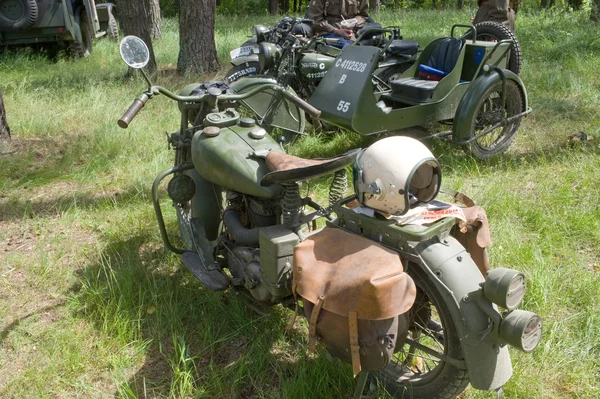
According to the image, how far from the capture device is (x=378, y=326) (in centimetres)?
199

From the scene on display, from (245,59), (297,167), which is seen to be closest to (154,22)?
(245,59)

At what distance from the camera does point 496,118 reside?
5.11 m

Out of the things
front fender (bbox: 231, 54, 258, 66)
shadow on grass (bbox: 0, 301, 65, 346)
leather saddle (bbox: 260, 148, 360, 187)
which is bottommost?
shadow on grass (bbox: 0, 301, 65, 346)

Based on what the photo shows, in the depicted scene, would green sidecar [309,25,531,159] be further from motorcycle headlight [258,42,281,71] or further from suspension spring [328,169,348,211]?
suspension spring [328,169,348,211]

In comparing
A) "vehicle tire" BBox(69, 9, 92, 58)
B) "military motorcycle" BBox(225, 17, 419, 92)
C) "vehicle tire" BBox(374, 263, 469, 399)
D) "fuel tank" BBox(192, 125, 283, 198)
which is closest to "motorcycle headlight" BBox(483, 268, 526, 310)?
"vehicle tire" BBox(374, 263, 469, 399)

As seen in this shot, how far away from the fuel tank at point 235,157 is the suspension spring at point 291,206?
2.9 inches

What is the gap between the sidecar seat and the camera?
4961mm

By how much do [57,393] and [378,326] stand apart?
158cm

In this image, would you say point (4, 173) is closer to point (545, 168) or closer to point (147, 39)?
point (147, 39)

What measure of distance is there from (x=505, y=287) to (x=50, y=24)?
10149 millimetres

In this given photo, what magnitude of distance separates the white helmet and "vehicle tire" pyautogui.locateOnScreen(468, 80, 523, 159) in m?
2.99

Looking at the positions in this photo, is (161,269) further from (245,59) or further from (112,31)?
(112,31)

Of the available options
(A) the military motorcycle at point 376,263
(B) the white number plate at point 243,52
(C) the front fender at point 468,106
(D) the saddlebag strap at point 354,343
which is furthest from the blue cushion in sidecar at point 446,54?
(D) the saddlebag strap at point 354,343

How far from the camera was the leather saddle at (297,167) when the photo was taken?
2.25m
